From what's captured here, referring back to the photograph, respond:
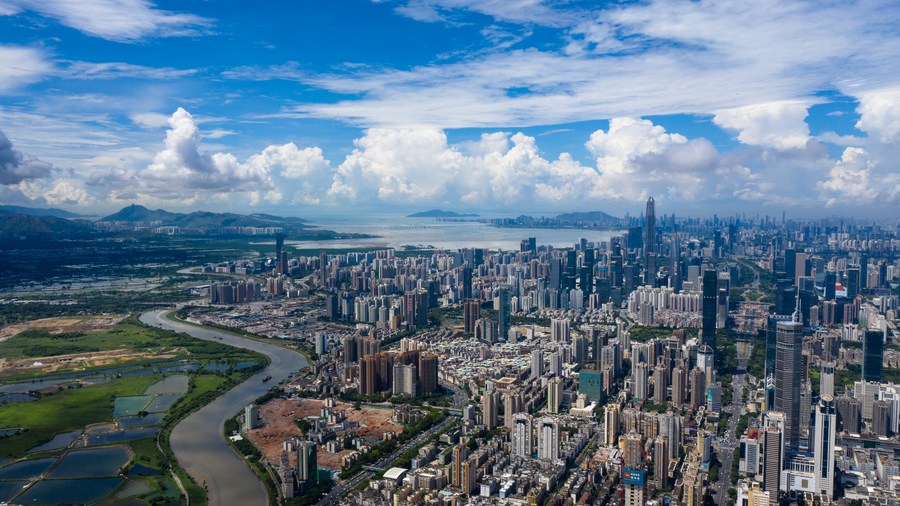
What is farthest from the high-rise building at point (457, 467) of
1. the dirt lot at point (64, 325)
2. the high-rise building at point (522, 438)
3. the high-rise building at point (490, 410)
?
the dirt lot at point (64, 325)

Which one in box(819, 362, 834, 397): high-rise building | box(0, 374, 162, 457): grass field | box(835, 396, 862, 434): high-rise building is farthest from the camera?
box(819, 362, 834, 397): high-rise building

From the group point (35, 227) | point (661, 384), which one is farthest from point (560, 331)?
point (35, 227)

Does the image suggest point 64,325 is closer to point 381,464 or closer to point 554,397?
point 381,464

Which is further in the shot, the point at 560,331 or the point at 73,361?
the point at 560,331

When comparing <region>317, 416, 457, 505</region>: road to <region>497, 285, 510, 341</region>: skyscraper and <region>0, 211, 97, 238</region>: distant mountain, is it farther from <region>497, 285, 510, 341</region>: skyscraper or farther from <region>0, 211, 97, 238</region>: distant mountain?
<region>0, 211, 97, 238</region>: distant mountain

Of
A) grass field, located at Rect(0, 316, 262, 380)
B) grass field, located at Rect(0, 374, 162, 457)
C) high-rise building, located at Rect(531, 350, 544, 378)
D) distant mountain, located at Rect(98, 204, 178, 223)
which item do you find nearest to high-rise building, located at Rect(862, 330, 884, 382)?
high-rise building, located at Rect(531, 350, 544, 378)

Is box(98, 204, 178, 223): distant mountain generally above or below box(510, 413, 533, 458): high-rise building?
above

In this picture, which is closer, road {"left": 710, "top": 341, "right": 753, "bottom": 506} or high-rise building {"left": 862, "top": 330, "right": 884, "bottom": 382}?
road {"left": 710, "top": 341, "right": 753, "bottom": 506}
